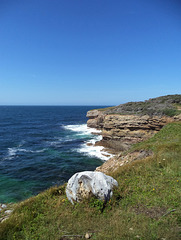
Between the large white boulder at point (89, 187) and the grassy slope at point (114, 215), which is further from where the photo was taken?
the large white boulder at point (89, 187)

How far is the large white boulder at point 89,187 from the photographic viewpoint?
6.98 meters

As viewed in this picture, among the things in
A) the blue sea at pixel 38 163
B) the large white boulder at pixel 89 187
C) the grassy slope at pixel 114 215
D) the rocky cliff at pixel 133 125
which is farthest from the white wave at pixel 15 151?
the large white boulder at pixel 89 187

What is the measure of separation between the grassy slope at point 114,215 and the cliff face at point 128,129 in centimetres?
2263

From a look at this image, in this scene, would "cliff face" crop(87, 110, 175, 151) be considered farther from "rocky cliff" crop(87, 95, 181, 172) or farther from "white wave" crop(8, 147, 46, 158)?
"white wave" crop(8, 147, 46, 158)

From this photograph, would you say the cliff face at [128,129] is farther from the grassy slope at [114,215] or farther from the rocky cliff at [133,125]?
the grassy slope at [114,215]

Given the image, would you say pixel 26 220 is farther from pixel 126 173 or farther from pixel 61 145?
pixel 61 145

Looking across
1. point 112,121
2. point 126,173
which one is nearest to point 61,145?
point 112,121

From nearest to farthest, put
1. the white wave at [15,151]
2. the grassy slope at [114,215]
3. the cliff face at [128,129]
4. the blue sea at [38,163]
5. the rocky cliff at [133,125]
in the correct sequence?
1. the grassy slope at [114,215]
2. the blue sea at [38,163]
3. the white wave at [15,151]
4. the rocky cliff at [133,125]
5. the cliff face at [128,129]

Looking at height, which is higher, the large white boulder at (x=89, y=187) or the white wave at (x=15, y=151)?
the large white boulder at (x=89, y=187)

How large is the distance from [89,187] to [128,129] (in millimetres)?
27459

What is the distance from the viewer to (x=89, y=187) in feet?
23.4

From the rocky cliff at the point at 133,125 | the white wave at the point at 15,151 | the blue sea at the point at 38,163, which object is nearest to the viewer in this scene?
the blue sea at the point at 38,163

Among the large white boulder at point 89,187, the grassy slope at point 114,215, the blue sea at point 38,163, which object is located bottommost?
the blue sea at point 38,163

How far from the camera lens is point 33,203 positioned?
7660 mm
